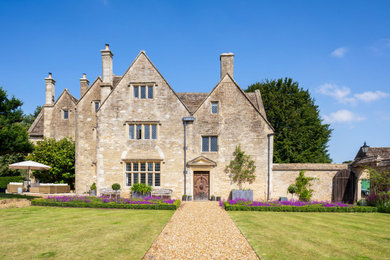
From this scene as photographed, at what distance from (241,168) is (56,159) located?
19.7 m

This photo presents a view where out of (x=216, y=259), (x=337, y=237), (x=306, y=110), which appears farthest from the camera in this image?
(x=306, y=110)

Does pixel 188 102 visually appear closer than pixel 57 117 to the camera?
Yes

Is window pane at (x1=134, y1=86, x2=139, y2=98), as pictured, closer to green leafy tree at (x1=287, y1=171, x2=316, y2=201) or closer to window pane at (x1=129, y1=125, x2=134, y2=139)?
window pane at (x1=129, y1=125, x2=134, y2=139)

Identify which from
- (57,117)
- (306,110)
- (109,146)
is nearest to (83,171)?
(109,146)

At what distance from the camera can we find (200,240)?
1000cm

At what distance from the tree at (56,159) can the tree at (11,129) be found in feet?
13.7

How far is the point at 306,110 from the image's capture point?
3722cm

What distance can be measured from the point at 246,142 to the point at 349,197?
9.68 metres

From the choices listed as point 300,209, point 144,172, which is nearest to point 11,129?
point 144,172

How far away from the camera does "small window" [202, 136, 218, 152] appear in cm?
2245

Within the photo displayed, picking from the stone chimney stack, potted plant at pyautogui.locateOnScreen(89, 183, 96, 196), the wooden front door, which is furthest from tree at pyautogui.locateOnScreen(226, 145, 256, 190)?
the stone chimney stack

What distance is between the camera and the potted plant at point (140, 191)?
21.4 m

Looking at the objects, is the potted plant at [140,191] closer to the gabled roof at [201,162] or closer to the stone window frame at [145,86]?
the gabled roof at [201,162]

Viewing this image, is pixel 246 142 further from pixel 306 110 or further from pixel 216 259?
pixel 306 110
